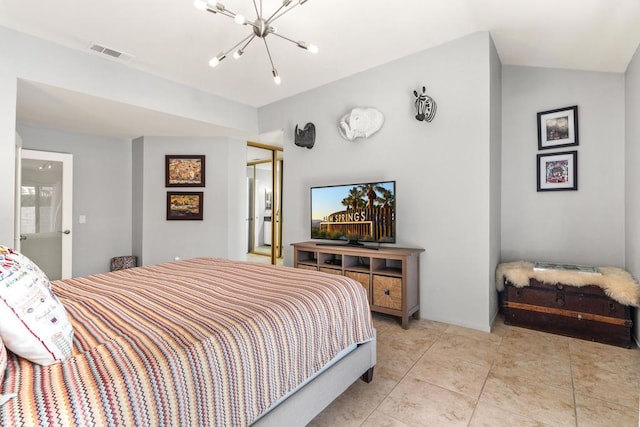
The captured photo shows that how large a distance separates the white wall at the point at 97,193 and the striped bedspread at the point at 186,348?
11.2 feet

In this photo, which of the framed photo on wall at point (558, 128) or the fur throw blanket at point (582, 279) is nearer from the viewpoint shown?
the fur throw blanket at point (582, 279)

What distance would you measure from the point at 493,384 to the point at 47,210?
5513 millimetres

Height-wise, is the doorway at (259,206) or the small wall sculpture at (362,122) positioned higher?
the small wall sculpture at (362,122)

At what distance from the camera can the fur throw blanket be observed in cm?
251

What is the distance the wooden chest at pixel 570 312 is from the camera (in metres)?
2.59

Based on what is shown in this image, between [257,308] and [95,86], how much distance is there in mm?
3193

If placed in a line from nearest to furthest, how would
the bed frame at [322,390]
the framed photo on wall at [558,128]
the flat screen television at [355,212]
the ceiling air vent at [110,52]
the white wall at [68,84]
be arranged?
the bed frame at [322,390] → the white wall at [68,84] → the ceiling air vent at [110,52] → the framed photo on wall at [558,128] → the flat screen television at [355,212]

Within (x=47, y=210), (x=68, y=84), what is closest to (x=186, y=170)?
(x=47, y=210)

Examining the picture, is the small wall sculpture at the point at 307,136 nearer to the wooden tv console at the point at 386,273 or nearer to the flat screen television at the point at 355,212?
the flat screen television at the point at 355,212

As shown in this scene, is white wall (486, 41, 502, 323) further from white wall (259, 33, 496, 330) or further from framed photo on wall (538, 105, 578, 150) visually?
framed photo on wall (538, 105, 578, 150)

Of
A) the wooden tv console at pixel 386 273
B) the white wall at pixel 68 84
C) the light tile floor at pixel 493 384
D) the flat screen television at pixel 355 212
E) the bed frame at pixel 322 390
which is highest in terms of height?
the white wall at pixel 68 84

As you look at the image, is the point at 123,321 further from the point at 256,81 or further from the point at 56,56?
the point at 256,81

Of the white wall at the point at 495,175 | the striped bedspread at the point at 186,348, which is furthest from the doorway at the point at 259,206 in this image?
the striped bedspread at the point at 186,348

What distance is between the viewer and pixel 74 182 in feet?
15.5
